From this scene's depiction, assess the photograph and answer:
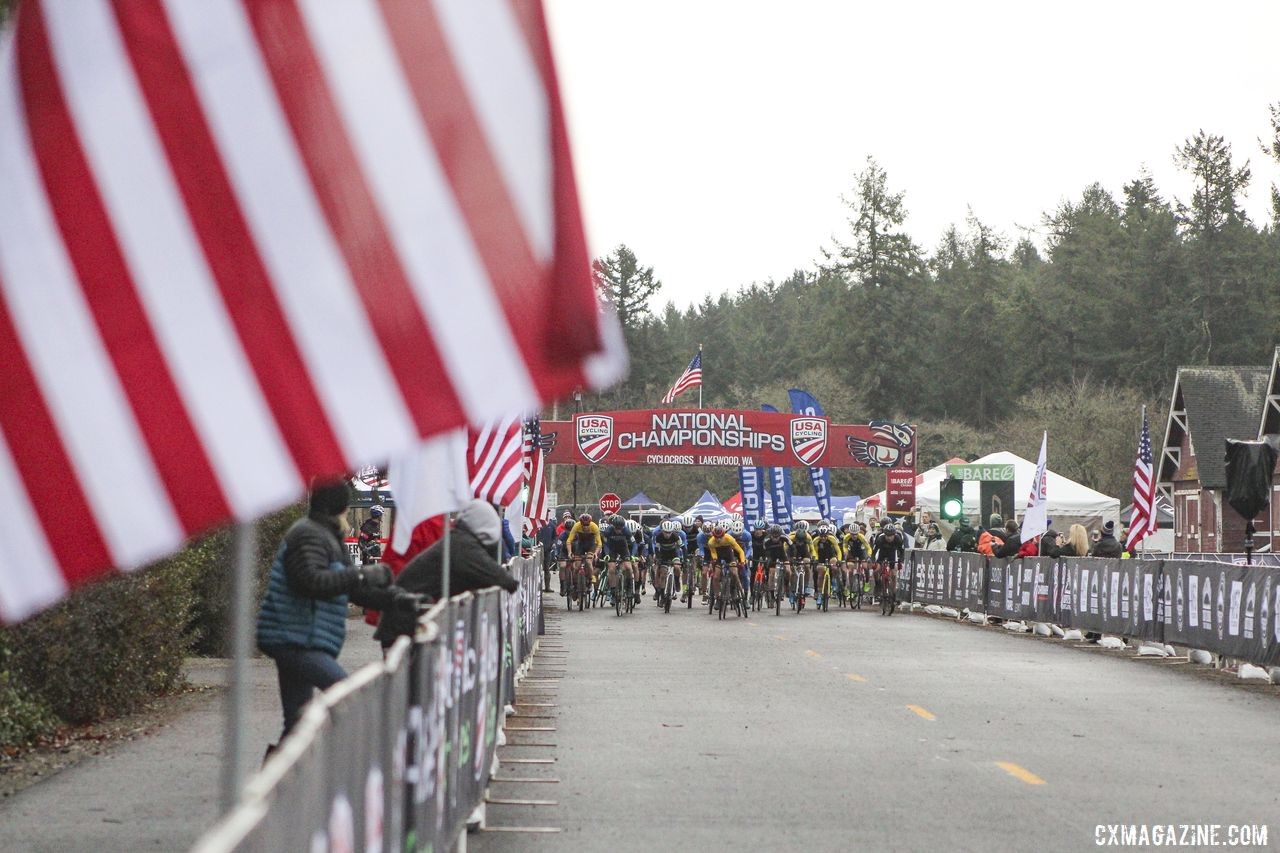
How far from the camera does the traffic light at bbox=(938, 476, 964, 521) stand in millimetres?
40028

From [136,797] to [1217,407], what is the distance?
62.0m

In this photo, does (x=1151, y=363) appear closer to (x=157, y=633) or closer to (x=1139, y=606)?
(x=1139, y=606)

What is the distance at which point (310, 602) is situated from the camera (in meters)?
9.25

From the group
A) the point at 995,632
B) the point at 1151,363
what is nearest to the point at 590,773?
the point at 995,632

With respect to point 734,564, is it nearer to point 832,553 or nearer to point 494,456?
point 832,553

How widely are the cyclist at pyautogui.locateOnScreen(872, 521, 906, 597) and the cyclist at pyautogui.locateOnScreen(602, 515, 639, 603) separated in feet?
16.3

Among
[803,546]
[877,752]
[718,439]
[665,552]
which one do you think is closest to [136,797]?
[877,752]

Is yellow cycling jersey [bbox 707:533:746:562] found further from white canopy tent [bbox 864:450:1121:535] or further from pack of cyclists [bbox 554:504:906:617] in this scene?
white canopy tent [bbox 864:450:1121:535]

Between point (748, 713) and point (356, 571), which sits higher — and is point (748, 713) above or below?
below

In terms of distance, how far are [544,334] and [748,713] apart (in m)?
12.1

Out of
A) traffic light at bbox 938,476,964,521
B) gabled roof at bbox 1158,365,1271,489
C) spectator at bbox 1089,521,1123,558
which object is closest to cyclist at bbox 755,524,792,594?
traffic light at bbox 938,476,964,521

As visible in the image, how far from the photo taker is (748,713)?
1561 cm

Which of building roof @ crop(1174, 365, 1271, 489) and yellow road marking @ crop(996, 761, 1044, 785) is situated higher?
building roof @ crop(1174, 365, 1271, 489)

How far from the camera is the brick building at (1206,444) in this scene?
6366 centimetres
